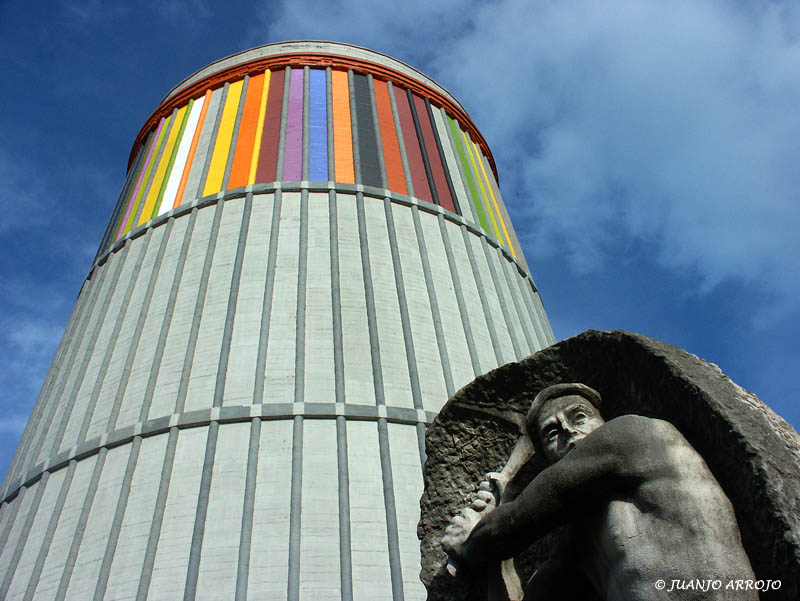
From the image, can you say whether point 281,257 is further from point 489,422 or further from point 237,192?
point 489,422

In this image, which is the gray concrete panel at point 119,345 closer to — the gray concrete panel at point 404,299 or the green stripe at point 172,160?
the green stripe at point 172,160

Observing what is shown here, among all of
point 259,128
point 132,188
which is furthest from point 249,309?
point 132,188

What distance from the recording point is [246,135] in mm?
15070

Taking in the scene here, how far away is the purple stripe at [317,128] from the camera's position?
46.8ft

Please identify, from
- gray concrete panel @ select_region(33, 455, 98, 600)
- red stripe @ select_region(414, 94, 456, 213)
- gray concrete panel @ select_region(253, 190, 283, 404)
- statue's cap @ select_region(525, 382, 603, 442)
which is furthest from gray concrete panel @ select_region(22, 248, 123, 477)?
statue's cap @ select_region(525, 382, 603, 442)

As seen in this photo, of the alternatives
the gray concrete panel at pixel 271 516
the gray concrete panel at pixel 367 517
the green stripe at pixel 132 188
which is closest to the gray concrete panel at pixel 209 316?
the gray concrete panel at pixel 271 516

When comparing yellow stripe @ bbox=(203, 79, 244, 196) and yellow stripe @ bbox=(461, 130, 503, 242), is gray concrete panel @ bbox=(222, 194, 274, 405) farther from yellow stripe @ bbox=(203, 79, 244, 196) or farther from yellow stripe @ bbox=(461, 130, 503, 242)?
yellow stripe @ bbox=(461, 130, 503, 242)

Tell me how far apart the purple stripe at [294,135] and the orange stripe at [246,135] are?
677 millimetres

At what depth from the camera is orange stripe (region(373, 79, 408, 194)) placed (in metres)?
14.5

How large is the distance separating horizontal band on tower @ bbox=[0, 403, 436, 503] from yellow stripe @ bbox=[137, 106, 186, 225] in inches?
210

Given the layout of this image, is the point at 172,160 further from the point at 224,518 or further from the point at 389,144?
the point at 224,518

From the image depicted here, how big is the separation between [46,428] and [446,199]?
805 centimetres

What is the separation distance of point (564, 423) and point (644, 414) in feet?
0.98

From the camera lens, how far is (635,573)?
2.29 meters
